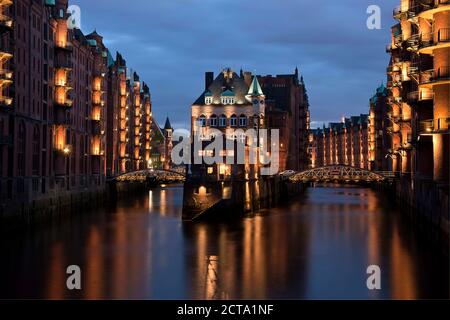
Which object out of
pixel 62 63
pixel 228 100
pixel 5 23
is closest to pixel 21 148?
pixel 5 23

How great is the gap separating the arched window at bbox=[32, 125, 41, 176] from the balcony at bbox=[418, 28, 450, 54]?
41.4 metres

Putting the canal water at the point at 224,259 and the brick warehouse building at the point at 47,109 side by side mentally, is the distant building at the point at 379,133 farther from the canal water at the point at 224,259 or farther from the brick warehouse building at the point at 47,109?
the canal water at the point at 224,259

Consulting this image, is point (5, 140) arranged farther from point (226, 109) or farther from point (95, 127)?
point (226, 109)

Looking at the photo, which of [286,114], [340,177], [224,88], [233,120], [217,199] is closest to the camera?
[217,199]

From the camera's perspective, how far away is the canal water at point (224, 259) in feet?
116

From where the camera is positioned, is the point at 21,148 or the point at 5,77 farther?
the point at 21,148

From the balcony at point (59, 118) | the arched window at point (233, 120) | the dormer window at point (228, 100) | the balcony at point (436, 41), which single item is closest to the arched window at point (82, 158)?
the balcony at point (59, 118)

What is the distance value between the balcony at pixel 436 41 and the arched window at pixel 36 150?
41395mm

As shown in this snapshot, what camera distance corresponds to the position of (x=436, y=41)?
138 feet

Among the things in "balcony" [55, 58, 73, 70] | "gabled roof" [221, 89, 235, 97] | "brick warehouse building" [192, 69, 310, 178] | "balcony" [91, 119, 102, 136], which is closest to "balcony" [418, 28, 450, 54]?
"balcony" [55, 58, 73, 70]

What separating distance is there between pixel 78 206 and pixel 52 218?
14.7 m

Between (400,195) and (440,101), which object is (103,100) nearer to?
(400,195)

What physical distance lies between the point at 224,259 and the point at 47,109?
35.5m
